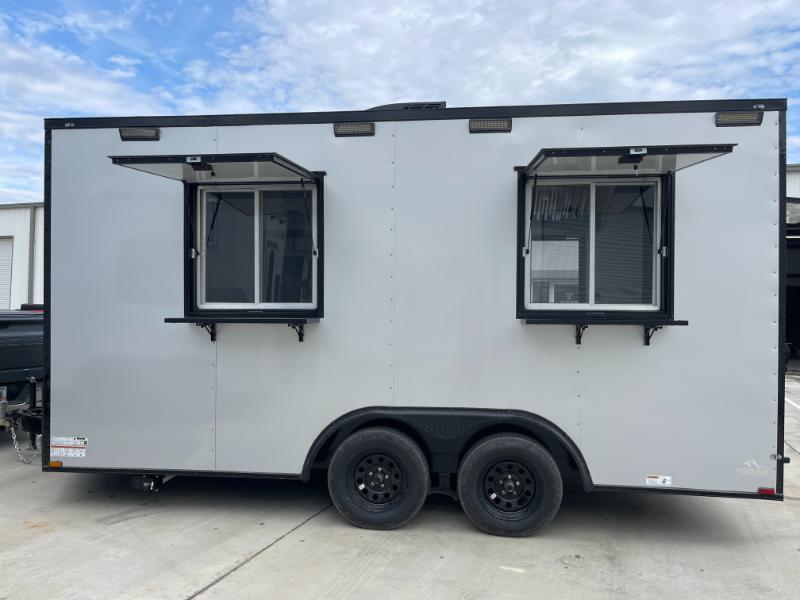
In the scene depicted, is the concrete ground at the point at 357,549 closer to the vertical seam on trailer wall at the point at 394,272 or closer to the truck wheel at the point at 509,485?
the truck wheel at the point at 509,485

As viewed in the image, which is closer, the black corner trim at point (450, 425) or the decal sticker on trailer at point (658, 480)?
the decal sticker on trailer at point (658, 480)

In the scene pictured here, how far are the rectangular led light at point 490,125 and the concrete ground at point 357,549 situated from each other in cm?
313

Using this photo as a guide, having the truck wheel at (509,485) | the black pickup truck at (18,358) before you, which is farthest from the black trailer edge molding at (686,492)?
the black pickup truck at (18,358)

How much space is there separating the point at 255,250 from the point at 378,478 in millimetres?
2071

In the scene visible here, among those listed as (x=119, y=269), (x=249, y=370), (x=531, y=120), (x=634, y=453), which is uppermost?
(x=531, y=120)

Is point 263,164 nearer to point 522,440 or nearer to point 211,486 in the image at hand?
point 522,440

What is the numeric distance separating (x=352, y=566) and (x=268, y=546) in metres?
0.72

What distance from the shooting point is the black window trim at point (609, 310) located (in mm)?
4141

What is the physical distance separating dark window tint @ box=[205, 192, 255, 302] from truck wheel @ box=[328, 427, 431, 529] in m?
1.50

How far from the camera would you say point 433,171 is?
14.7 feet

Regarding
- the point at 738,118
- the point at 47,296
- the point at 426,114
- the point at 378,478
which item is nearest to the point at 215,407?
the point at 378,478

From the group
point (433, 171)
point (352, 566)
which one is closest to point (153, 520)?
point (352, 566)

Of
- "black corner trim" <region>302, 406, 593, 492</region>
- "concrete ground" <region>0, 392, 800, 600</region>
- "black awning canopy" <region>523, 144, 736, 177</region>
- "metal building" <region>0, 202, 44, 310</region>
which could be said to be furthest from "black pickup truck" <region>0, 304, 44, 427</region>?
"metal building" <region>0, 202, 44, 310</region>

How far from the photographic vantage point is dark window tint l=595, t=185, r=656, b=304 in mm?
4316
